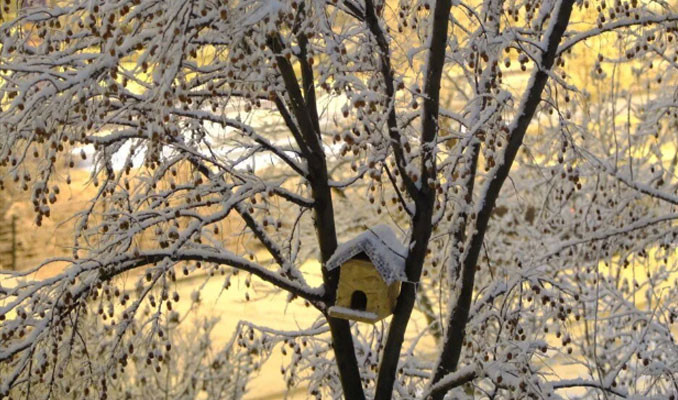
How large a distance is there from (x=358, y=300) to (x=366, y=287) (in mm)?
106

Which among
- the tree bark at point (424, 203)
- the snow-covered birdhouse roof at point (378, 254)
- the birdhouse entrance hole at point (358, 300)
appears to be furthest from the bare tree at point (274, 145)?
the birdhouse entrance hole at point (358, 300)

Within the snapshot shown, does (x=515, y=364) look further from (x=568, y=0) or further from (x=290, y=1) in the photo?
(x=290, y=1)

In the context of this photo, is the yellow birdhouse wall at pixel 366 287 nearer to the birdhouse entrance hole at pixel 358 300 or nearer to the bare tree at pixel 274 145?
the birdhouse entrance hole at pixel 358 300

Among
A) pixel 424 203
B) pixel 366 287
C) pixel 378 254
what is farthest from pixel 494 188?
pixel 366 287

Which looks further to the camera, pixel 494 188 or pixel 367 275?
pixel 494 188

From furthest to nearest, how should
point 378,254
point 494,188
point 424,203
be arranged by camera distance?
1. point 494,188
2. point 424,203
3. point 378,254

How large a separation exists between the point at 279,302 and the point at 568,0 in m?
12.5

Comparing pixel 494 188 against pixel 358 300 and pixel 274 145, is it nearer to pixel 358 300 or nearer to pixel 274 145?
pixel 358 300

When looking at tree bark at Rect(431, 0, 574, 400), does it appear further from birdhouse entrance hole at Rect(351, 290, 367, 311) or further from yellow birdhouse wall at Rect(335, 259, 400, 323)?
birdhouse entrance hole at Rect(351, 290, 367, 311)

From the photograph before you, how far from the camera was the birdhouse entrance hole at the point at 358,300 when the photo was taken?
212 inches

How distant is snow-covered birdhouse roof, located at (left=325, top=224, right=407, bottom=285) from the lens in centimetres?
524

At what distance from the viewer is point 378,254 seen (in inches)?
208

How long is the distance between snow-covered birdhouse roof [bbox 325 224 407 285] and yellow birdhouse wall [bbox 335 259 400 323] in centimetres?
6

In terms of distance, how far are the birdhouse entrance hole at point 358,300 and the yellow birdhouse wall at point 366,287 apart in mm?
18
